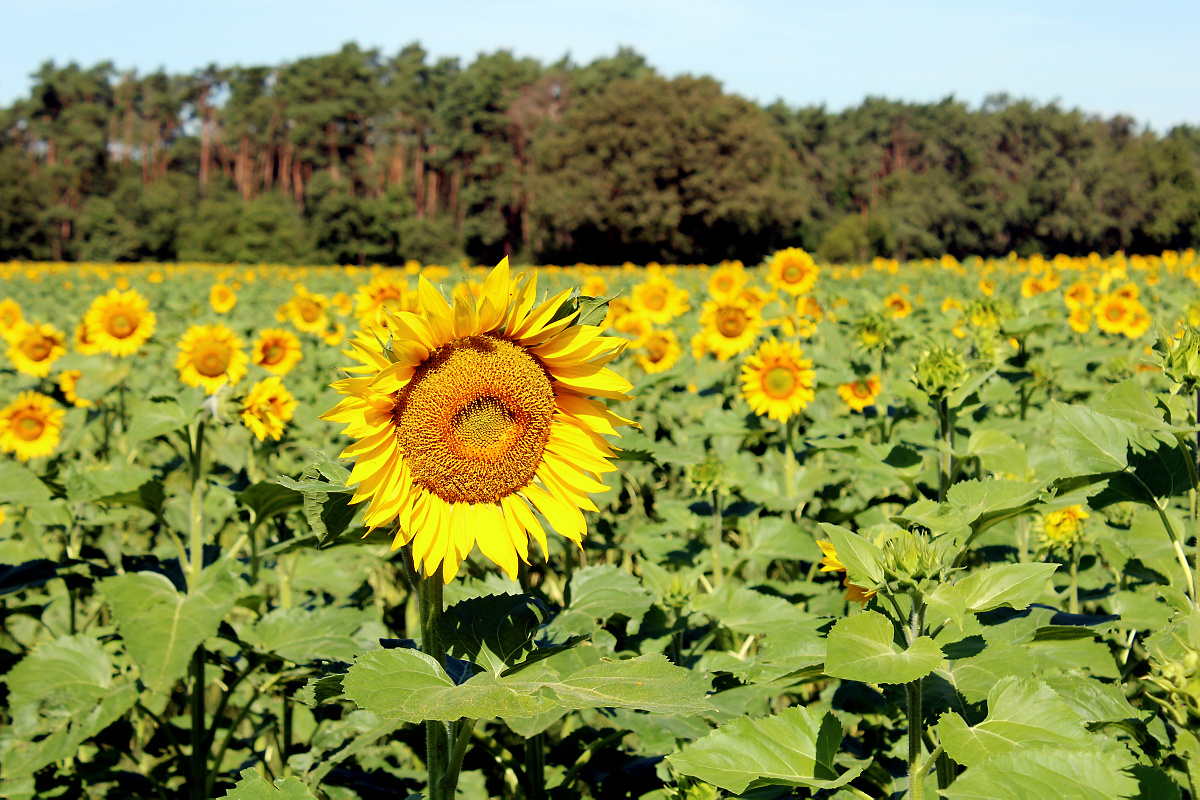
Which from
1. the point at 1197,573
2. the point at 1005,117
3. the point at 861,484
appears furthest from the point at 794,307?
the point at 1005,117

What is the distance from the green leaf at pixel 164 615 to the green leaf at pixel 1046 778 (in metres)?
1.68

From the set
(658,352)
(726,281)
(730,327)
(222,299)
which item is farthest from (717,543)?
(222,299)

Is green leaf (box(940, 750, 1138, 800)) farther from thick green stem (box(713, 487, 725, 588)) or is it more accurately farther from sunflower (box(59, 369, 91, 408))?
sunflower (box(59, 369, 91, 408))

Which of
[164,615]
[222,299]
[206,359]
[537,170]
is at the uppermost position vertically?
[537,170]

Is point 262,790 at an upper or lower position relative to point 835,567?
lower

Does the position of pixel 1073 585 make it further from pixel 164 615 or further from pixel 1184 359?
pixel 164 615

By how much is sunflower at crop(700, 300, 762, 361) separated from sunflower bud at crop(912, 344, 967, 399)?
2.72 m

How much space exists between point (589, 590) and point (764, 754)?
655 mm

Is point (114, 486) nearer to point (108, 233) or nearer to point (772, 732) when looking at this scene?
point (772, 732)

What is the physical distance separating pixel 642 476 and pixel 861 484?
1.95 m

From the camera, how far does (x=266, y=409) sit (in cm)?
282

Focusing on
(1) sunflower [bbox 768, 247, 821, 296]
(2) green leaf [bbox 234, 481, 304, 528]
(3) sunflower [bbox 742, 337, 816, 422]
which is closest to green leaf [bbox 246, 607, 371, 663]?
(2) green leaf [bbox 234, 481, 304, 528]

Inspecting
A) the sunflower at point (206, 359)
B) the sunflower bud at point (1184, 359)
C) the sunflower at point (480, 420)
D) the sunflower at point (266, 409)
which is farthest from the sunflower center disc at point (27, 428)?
the sunflower bud at point (1184, 359)

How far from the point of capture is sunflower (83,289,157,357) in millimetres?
4660
